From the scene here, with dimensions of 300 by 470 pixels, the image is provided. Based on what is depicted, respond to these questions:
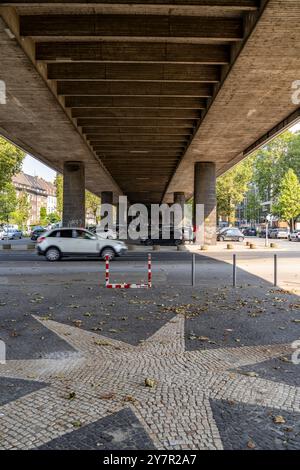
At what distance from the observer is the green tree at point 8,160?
42406mm

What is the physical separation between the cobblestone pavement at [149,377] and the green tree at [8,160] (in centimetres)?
3640

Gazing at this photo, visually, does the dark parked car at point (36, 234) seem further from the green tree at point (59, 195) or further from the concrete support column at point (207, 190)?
the green tree at point (59, 195)

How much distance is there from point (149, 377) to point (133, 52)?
11085mm

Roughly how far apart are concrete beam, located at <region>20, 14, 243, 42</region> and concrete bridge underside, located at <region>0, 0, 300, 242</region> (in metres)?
0.03

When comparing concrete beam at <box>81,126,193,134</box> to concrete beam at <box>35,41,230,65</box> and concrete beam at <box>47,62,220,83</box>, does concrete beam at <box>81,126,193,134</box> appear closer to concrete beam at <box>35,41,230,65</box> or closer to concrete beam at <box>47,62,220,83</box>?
concrete beam at <box>47,62,220,83</box>

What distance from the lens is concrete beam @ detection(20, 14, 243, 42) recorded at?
445 inches

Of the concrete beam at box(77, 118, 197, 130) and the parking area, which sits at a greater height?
the concrete beam at box(77, 118, 197, 130)

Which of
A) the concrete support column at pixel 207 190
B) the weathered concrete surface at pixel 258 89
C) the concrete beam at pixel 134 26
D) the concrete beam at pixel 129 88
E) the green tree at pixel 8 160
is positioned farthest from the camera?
the green tree at pixel 8 160

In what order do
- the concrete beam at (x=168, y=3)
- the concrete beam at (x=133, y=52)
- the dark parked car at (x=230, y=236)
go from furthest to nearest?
the dark parked car at (x=230, y=236)
the concrete beam at (x=133, y=52)
the concrete beam at (x=168, y=3)

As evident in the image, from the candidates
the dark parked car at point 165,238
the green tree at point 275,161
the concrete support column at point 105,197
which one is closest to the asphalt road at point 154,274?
the dark parked car at point 165,238

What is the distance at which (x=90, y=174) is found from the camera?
42312 mm

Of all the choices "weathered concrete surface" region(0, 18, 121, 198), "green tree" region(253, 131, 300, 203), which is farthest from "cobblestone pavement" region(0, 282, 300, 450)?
"green tree" region(253, 131, 300, 203)
